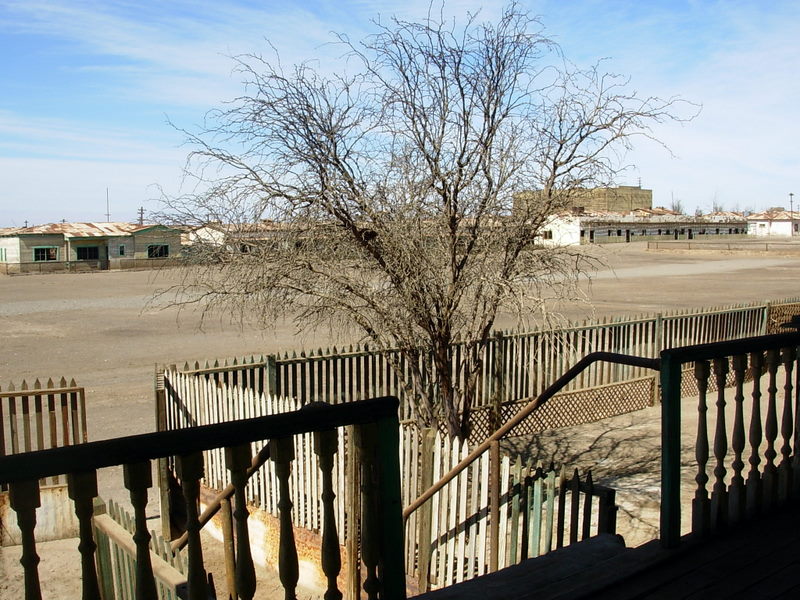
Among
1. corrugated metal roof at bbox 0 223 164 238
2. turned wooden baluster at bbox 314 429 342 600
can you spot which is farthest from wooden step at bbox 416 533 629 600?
corrugated metal roof at bbox 0 223 164 238

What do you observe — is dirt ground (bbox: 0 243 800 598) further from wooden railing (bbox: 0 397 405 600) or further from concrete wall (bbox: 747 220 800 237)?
concrete wall (bbox: 747 220 800 237)

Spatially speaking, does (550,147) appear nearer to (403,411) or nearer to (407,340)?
(407,340)

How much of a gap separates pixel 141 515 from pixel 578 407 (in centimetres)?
1061

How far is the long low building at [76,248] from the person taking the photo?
56562 millimetres

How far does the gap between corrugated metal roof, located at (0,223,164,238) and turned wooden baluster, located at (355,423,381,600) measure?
194 feet

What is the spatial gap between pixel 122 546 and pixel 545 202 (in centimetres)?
531

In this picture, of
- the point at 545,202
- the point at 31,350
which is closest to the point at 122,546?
the point at 545,202

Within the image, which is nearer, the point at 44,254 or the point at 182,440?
the point at 182,440

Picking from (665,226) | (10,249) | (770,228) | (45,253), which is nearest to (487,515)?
(45,253)

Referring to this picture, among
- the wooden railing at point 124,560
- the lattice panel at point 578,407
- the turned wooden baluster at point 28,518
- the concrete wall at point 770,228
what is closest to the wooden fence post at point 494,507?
the wooden railing at point 124,560

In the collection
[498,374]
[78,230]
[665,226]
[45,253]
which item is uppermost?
[665,226]

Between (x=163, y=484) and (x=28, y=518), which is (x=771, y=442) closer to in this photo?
(x=28, y=518)

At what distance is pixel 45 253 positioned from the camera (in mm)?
57875

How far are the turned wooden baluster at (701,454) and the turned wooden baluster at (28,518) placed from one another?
2689 mm
